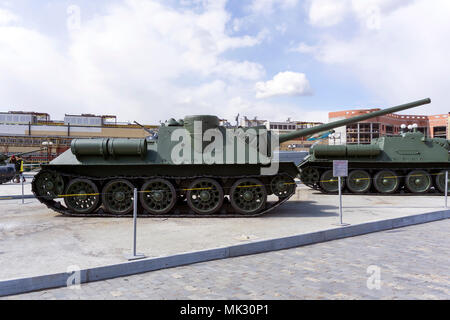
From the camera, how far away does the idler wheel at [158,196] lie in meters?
11.6

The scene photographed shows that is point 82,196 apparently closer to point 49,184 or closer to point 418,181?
point 49,184

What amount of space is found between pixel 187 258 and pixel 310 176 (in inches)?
525

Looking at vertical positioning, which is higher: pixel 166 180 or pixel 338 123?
pixel 338 123

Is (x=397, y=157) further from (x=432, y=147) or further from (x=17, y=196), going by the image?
(x=17, y=196)

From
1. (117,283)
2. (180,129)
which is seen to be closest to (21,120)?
(180,129)

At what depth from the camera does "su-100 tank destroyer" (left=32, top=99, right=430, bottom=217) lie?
11508mm

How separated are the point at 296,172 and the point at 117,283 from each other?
759 cm

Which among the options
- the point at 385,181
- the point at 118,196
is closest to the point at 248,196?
the point at 118,196

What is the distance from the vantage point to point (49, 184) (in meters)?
11.7

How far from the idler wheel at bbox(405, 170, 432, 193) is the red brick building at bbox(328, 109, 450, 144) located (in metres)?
65.9
